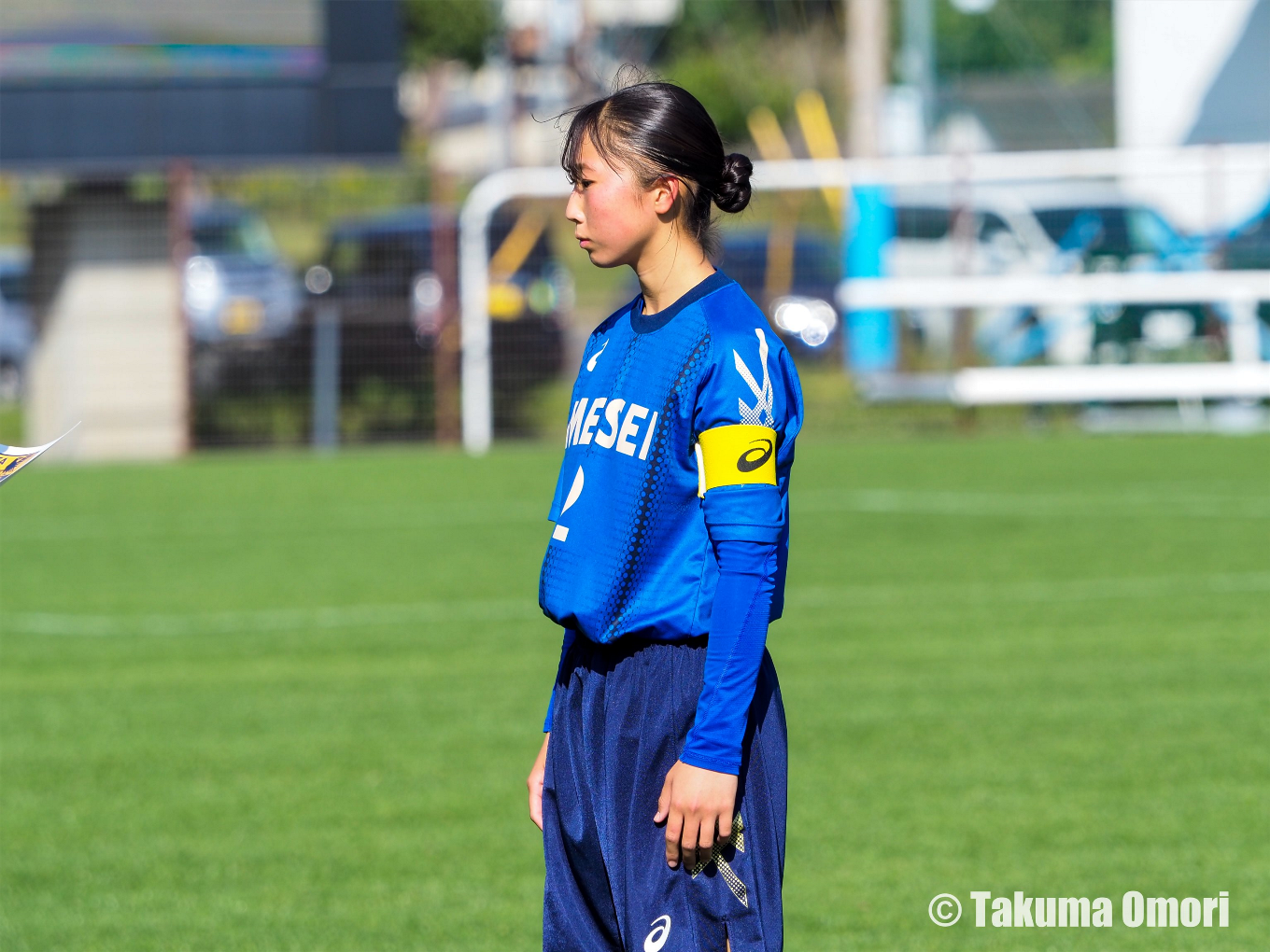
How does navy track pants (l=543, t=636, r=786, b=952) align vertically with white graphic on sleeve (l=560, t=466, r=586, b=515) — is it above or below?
below

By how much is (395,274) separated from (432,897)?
43.9 feet

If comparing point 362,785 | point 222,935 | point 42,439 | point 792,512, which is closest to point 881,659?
point 362,785

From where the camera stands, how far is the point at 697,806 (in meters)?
2.65

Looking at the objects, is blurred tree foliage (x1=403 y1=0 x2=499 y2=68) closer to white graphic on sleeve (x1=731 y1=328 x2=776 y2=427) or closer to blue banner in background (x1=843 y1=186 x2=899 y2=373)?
blue banner in background (x1=843 y1=186 x2=899 y2=373)

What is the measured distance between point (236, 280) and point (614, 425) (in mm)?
16804

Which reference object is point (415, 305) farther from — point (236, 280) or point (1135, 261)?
point (1135, 261)

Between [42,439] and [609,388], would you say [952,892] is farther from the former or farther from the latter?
[42,439]

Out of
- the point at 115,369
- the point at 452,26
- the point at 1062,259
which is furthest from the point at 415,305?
the point at 452,26

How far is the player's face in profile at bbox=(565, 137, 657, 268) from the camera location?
2.78 meters

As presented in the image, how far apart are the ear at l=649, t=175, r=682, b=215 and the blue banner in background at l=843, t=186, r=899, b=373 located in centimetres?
1483

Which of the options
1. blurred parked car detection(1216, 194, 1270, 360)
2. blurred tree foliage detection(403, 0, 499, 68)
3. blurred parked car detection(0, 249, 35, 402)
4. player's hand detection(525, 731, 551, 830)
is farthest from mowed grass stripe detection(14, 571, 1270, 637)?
blurred tree foliage detection(403, 0, 499, 68)

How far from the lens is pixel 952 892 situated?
470 cm

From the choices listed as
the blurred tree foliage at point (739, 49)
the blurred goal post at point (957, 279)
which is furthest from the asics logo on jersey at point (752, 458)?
the blurred tree foliage at point (739, 49)

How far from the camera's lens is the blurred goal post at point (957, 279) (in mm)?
Answer: 16547
